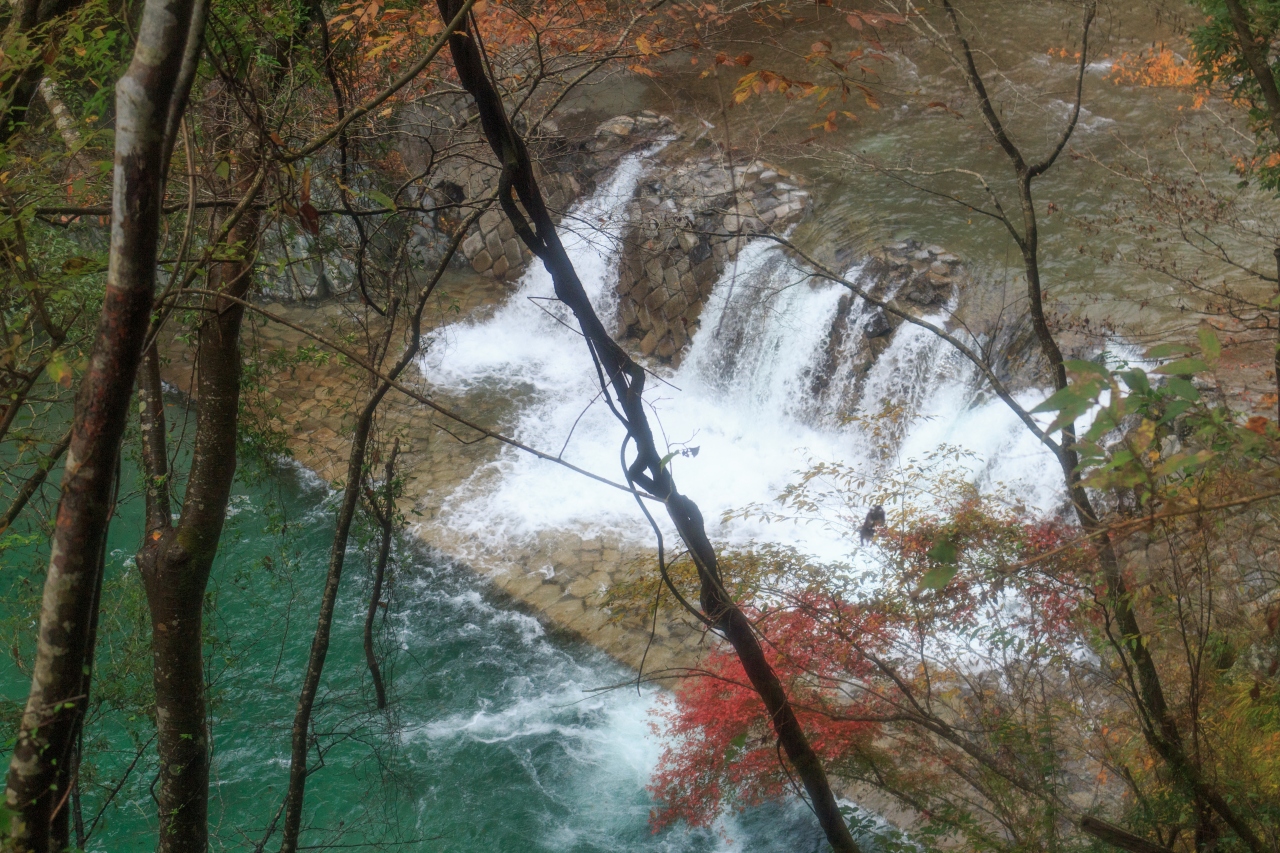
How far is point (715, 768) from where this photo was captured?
6125mm

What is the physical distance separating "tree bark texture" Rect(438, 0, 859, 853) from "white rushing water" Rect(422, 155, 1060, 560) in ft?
13.2

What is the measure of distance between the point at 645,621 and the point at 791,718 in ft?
13.0

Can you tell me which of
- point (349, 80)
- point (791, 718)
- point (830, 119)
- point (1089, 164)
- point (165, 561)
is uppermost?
point (1089, 164)

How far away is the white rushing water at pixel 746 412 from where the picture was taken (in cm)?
860

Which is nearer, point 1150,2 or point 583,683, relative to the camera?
point 583,683

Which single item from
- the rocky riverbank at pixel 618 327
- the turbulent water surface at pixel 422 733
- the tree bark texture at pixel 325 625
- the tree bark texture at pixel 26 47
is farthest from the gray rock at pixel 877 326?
the tree bark texture at pixel 26 47

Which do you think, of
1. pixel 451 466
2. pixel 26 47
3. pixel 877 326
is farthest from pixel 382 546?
pixel 877 326

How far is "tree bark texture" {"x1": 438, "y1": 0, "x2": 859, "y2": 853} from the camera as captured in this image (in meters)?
2.58

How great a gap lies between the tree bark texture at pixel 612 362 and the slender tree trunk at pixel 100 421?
1081mm

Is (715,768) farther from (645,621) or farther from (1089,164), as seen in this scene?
(1089,164)

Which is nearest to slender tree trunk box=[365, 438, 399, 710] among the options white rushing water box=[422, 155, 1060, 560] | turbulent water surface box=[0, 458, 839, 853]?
turbulent water surface box=[0, 458, 839, 853]

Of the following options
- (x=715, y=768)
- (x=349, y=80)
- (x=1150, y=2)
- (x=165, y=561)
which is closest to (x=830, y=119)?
(x=349, y=80)

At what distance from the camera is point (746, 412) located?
419 inches

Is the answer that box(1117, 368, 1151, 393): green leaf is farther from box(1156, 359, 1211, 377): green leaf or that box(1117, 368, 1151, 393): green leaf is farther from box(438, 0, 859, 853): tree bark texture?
box(438, 0, 859, 853): tree bark texture
